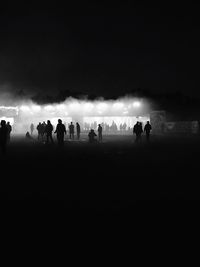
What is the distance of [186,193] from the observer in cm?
693

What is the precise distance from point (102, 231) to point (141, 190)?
121 inches

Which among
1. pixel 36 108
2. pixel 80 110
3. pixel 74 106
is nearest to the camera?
pixel 80 110

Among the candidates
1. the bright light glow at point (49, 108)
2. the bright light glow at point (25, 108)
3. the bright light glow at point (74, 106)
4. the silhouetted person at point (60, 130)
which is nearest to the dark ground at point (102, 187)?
the silhouetted person at point (60, 130)

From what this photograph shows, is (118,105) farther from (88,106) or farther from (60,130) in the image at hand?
(60,130)

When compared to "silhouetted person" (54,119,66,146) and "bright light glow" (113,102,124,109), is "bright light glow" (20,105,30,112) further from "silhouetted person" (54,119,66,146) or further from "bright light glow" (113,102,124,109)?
"silhouetted person" (54,119,66,146)

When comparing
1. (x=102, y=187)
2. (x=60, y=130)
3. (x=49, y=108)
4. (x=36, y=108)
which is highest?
(x=36, y=108)

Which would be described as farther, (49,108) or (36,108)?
(36,108)

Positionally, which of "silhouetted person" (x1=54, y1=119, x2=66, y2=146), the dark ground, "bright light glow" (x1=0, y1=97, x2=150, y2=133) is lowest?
the dark ground

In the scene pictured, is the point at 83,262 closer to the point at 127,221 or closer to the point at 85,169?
the point at 127,221

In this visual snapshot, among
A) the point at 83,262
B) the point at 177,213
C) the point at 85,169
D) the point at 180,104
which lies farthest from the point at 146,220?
the point at 180,104

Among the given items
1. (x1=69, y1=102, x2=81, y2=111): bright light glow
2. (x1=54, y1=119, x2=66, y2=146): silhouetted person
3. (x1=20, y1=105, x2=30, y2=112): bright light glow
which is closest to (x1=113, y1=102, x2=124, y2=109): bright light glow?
(x1=69, y1=102, x2=81, y2=111): bright light glow

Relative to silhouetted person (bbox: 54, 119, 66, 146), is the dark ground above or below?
below

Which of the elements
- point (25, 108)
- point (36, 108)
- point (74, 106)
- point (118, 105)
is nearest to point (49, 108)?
point (36, 108)

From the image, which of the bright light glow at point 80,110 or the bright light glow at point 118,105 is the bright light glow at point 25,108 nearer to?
the bright light glow at point 80,110
